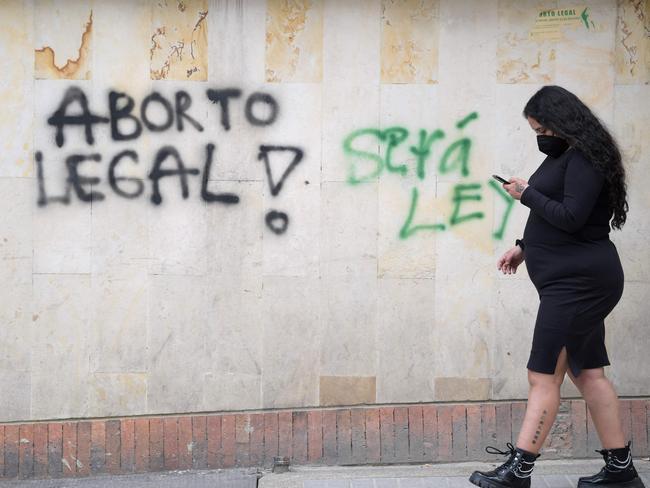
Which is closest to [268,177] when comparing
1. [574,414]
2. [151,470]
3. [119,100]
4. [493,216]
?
[119,100]

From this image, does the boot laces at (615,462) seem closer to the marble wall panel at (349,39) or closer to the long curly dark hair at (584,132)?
the long curly dark hair at (584,132)

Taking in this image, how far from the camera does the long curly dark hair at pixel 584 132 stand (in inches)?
193

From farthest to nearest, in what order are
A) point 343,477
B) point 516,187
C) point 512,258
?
1. point 343,477
2. point 512,258
3. point 516,187

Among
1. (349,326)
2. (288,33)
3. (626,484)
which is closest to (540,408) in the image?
(626,484)

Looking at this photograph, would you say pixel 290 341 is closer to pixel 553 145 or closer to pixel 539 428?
pixel 539 428

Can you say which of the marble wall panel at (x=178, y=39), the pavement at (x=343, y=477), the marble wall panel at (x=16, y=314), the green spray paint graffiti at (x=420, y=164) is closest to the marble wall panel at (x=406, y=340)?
the green spray paint graffiti at (x=420, y=164)

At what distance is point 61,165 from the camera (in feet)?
19.4

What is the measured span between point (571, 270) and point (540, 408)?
667 mm

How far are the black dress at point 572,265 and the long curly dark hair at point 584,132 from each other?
44mm

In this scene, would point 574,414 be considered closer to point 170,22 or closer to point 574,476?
point 574,476

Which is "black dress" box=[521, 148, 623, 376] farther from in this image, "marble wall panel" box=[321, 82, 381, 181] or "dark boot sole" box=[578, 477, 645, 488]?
"marble wall panel" box=[321, 82, 381, 181]

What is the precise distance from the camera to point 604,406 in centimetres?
504

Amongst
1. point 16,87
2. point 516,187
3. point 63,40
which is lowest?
point 516,187

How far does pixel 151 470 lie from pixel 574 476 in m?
2.35
